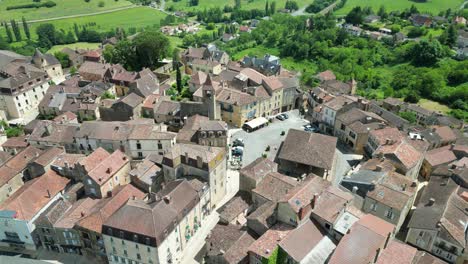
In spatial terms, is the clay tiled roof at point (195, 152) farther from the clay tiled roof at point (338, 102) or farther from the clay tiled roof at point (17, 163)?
the clay tiled roof at point (338, 102)

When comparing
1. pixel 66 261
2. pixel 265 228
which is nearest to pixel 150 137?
pixel 66 261

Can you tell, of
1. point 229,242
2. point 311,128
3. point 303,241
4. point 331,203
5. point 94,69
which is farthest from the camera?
point 94,69

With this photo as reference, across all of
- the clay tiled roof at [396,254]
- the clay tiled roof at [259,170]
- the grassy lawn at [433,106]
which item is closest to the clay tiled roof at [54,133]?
the clay tiled roof at [259,170]

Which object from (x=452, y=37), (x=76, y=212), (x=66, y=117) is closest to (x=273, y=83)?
(x=66, y=117)

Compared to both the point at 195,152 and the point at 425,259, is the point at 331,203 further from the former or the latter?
the point at 195,152

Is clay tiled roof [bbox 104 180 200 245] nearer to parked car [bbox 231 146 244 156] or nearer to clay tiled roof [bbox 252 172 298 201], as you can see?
clay tiled roof [bbox 252 172 298 201]
